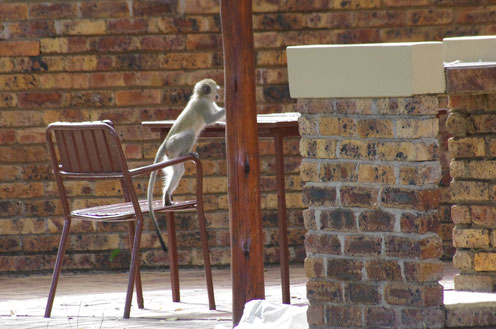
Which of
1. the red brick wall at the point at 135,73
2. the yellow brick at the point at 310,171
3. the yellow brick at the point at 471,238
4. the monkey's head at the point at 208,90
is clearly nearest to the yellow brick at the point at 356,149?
the yellow brick at the point at 310,171

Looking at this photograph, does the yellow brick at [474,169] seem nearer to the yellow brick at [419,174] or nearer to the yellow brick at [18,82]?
the yellow brick at [419,174]

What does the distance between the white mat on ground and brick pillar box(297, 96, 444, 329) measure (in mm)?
99

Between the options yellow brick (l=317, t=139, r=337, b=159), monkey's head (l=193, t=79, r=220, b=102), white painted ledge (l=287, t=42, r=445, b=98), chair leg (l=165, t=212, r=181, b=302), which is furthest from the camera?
monkey's head (l=193, t=79, r=220, b=102)

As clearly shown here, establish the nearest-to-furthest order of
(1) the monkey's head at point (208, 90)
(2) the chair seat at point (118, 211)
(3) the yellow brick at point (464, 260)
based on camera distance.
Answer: (3) the yellow brick at point (464, 260) → (2) the chair seat at point (118, 211) → (1) the monkey's head at point (208, 90)

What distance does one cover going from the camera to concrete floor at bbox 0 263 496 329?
15.9 ft

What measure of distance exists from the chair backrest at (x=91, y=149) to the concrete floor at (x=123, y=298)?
0.71 metres

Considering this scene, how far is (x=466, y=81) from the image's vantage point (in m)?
4.03

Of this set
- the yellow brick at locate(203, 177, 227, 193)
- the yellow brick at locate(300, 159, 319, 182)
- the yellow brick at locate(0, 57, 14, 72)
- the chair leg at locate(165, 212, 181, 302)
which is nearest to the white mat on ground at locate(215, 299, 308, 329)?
the yellow brick at locate(300, 159, 319, 182)

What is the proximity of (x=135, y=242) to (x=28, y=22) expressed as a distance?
2.21 meters

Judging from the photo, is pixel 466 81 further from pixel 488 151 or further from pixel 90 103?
pixel 90 103

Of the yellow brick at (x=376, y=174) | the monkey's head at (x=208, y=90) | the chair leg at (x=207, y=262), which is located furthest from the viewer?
the monkey's head at (x=208, y=90)

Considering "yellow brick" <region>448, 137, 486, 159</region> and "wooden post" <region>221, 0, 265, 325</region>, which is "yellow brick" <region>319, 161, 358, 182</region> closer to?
"wooden post" <region>221, 0, 265, 325</region>

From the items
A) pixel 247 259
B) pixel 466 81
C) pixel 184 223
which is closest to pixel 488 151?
pixel 466 81

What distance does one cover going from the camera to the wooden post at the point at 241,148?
4496 millimetres
